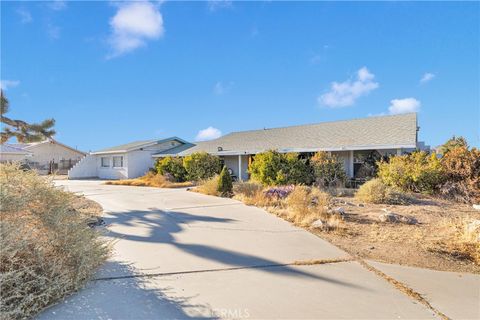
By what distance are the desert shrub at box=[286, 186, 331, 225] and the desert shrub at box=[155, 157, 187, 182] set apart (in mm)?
13929

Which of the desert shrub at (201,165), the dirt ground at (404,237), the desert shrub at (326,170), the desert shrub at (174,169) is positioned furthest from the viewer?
the desert shrub at (174,169)

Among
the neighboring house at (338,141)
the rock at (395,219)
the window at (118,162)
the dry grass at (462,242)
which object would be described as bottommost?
the dry grass at (462,242)

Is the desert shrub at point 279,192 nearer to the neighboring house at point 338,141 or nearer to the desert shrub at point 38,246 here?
the neighboring house at point 338,141

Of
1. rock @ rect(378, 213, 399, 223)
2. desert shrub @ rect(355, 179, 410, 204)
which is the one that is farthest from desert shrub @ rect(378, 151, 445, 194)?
rock @ rect(378, 213, 399, 223)

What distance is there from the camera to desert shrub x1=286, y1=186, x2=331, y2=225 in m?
8.23

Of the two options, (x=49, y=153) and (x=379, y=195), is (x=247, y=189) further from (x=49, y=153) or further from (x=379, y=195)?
(x=49, y=153)

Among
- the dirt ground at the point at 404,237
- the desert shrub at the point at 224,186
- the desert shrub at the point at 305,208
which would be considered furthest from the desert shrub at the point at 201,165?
the dirt ground at the point at 404,237

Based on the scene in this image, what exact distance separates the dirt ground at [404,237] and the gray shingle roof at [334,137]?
593 cm

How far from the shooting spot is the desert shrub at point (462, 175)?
1217 cm

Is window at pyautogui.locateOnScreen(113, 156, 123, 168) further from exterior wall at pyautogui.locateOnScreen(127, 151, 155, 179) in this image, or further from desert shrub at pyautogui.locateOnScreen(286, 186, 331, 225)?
desert shrub at pyautogui.locateOnScreen(286, 186, 331, 225)

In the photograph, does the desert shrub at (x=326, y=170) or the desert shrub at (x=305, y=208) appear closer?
the desert shrub at (x=305, y=208)

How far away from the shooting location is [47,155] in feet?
125

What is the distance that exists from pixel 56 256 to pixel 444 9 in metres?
13.2

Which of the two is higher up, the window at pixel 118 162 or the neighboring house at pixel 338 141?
the neighboring house at pixel 338 141
